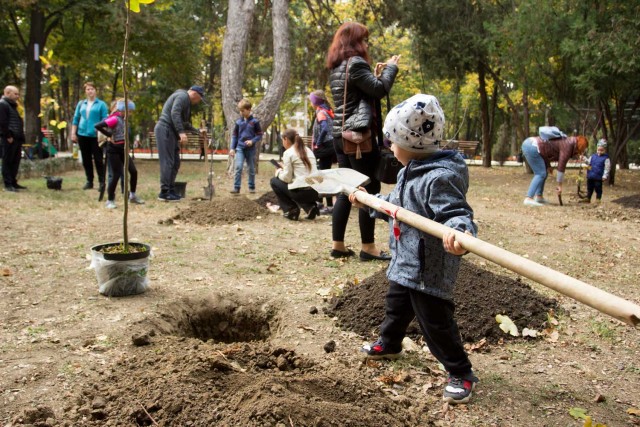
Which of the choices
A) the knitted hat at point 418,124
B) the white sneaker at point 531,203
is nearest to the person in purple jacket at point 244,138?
the white sneaker at point 531,203

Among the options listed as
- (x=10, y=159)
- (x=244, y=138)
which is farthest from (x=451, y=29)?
(x=10, y=159)

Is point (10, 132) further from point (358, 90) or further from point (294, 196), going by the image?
point (358, 90)

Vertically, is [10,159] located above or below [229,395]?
above

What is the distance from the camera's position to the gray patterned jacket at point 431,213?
273cm

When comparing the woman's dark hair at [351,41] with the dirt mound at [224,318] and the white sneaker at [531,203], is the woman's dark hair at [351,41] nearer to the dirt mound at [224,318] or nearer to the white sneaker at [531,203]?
the dirt mound at [224,318]

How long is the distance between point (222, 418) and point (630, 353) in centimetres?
274

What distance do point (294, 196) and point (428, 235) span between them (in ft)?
18.2

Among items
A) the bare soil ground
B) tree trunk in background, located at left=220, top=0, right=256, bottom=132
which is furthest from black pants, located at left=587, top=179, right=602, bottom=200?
tree trunk in background, located at left=220, top=0, right=256, bottom=132

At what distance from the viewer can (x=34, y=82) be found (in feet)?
56.9

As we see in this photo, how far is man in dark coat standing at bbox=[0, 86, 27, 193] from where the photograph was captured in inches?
408

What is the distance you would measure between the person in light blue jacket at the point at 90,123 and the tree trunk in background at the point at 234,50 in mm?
4892

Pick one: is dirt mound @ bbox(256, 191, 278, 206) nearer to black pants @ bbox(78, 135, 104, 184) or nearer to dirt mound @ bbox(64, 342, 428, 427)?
black pants @ bbox(78, 135, 104, 184)

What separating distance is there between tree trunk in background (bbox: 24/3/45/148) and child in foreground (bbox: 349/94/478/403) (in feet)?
56.3

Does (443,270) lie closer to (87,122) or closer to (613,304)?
(613,304)
